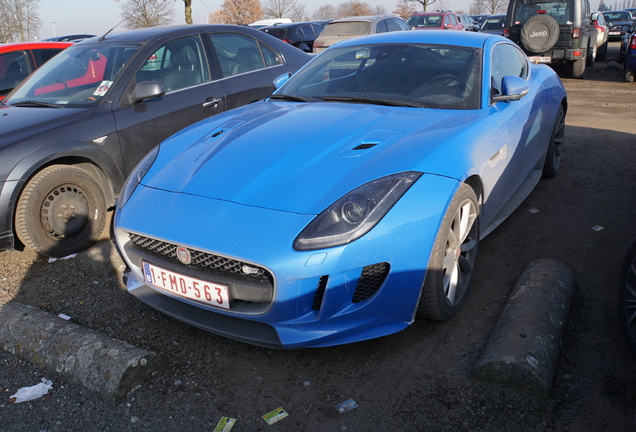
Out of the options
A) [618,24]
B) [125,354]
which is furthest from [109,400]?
[618,24]

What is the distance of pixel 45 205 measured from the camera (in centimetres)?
382

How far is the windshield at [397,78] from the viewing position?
11.6 ft

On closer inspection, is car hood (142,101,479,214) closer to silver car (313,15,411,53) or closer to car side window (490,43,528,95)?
car side window (490,43,528,95)

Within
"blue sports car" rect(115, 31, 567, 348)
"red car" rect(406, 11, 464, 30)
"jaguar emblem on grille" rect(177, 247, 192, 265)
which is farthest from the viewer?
"red car" rect(406, 11, 464, 30)

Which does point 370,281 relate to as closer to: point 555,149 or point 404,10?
point 555,149

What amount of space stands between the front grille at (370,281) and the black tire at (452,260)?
26cm

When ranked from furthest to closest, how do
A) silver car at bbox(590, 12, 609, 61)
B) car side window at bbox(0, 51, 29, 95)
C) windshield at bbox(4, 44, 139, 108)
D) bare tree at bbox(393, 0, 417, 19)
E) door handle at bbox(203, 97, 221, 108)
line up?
bare tree at bbox(393, 0, 417, 19) → silver car at bbox(590, 12, 609, 61) → car side window at bbox(0, 51, 29, 95) → door handle at bbox(203, 97, 221, 108) → windshield at bbox(4, 44, 139, 108)

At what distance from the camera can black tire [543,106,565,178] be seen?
502 cm

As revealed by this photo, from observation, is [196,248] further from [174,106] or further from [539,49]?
[539,49]

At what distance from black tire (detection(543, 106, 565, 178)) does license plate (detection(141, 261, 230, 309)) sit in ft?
12.2

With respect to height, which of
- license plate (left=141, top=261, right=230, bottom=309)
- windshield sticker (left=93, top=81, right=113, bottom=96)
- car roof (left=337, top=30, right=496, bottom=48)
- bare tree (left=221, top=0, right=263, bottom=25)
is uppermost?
bare tree (left=221, top=0, right=263, bottom=25)

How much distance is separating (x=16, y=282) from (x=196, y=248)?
1915 mm

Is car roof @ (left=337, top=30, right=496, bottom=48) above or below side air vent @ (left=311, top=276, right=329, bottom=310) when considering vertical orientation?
above

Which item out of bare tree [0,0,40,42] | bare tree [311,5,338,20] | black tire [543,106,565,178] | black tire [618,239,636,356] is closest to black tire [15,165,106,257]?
black tire [618,239,636,356]
